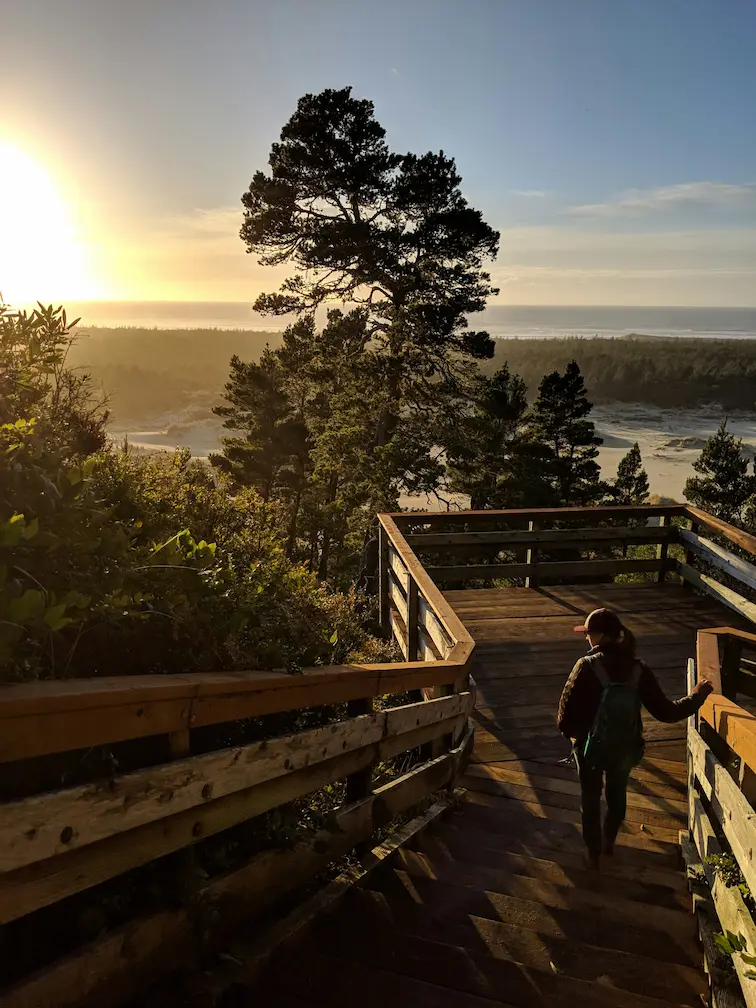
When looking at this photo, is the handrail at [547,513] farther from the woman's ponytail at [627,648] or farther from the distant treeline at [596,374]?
the distant treeline at [596,374]

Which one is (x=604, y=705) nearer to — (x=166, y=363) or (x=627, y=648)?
(x=627, y=648)

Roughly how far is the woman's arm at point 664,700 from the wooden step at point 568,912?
0.88 meters

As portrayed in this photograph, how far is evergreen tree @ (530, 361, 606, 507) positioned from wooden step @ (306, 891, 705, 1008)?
31.6m

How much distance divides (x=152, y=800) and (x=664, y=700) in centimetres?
268

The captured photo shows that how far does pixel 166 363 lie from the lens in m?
153

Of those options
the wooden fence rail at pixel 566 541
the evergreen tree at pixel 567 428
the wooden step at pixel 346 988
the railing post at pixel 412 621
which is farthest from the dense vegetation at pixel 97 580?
the evergreen tree at pixel 567 428

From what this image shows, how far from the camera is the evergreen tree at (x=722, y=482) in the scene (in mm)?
38562

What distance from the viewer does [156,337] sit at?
167625mm

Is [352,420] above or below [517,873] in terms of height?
above

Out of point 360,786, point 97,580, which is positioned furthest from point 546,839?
point 97,580

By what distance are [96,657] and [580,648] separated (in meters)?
5.32

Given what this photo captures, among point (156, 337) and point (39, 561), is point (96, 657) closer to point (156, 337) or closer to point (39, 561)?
point (39, 561)

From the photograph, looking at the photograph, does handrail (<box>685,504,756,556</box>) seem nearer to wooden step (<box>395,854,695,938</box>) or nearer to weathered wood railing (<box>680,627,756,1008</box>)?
weathered wood railing (<box>680,627,756,1008</box>)

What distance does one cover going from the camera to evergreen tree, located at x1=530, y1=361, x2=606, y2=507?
111 ft
